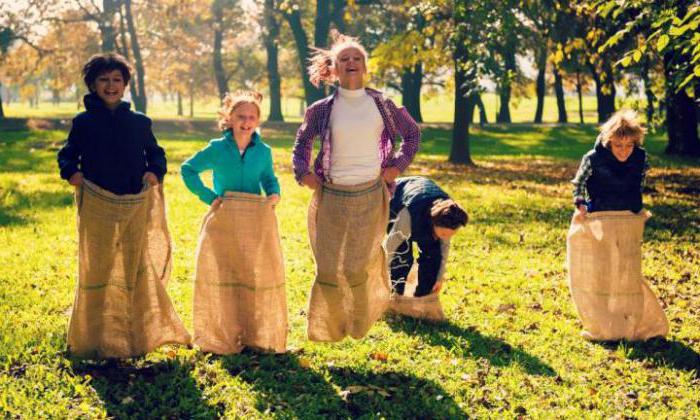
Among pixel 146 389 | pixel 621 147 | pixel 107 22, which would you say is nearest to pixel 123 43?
pixel 107 22

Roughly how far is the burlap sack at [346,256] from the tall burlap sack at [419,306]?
0.94 metres

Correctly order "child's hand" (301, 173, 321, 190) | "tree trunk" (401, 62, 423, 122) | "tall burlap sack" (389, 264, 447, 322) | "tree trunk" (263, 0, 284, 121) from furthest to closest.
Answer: "tree trunk" (263, 0, 284, 121), "tree trunk" (401, 62, 423, 122), "tall burlap sack" (389, 264, 447, 322), "child's hand" (301, 173, 321, 190)

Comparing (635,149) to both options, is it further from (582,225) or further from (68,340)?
(68,340)

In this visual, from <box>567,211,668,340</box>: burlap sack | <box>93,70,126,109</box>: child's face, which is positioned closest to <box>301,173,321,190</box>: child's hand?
<box>93,70,126,109</box>: child's face

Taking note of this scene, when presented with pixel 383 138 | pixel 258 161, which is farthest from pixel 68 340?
pixel 383 138

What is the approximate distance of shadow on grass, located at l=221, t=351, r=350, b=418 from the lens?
4484mm

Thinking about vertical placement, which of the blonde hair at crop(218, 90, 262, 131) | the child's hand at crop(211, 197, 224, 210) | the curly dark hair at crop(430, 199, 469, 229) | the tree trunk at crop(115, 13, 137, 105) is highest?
the tree trunk at crop(115, 13, 137, 105)

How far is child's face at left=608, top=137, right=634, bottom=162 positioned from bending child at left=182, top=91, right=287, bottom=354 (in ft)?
8.99

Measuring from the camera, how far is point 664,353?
561cm

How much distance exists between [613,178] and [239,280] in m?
3.13

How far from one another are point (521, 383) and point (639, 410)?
79cm

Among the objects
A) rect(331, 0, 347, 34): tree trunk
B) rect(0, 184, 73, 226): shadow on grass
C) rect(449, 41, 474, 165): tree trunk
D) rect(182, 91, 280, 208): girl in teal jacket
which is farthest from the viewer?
rect(331, 0, 347, 34): tree trunk

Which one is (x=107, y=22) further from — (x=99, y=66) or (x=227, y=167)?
(x=227, y=167)

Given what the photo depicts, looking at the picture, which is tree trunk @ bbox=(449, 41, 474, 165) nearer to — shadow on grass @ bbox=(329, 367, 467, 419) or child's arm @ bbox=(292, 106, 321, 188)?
child's arm @ bbox=(292, 106, 321, 188)
